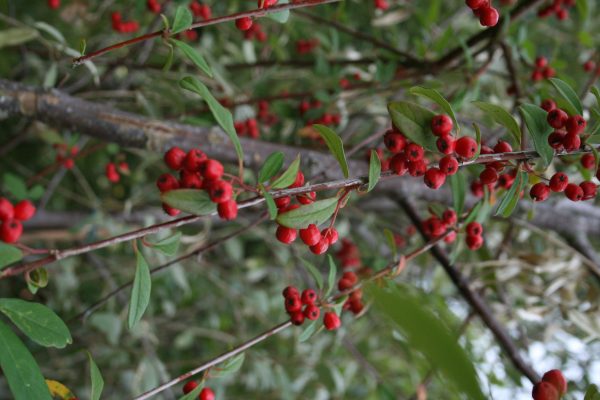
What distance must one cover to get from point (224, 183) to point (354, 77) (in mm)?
1033

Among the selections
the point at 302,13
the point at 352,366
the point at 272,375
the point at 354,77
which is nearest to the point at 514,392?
the point at 352,366

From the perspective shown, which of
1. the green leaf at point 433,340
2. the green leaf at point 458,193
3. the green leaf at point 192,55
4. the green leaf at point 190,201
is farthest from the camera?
the green leaf at point 458,193

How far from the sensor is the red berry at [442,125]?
60cm

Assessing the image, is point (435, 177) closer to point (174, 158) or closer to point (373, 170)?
point (373, 170)

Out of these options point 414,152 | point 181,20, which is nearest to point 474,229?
point 414,152

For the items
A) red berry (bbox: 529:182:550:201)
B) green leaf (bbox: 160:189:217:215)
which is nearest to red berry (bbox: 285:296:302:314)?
green leaf (bbox: 160:189:217:215)

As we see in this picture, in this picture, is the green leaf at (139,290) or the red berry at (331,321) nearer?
the green leaf at (139,290)

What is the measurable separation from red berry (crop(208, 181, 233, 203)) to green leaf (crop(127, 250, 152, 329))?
14 cm

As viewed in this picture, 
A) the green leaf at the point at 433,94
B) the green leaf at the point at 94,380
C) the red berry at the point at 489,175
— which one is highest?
the green leaf at the point at 433,94

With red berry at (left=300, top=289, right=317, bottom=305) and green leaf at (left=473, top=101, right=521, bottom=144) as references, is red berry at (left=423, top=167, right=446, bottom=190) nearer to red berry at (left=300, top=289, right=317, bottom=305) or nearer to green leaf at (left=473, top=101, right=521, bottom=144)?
green leaf at (left=473, top=101, right=521, bottom=144)

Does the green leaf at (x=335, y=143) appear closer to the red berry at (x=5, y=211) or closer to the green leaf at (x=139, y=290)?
the green leaf at (x=139, y=290)

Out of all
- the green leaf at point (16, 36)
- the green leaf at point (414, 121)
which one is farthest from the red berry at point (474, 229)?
the green leaf at point (16, 36)

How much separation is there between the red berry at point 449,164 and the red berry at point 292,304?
0.91ft

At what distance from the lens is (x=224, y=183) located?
1.88 feet
